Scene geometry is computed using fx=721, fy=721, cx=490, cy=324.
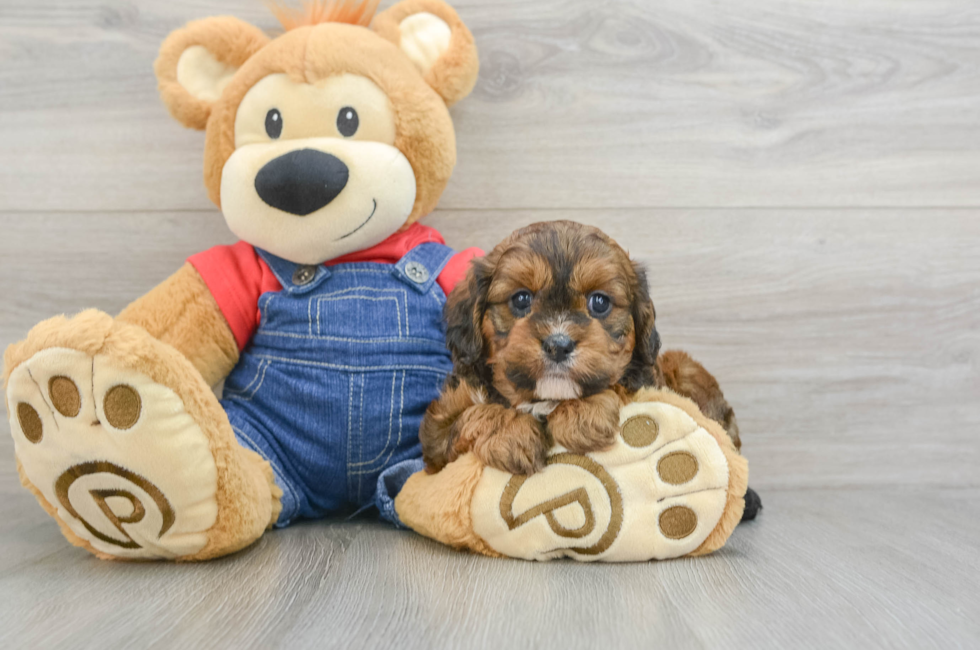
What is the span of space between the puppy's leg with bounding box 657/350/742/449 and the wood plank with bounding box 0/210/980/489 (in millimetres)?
362

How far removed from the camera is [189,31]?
1.63 m

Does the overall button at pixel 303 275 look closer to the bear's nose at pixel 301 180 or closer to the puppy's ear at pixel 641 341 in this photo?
the bear's nose at pixel 301 180

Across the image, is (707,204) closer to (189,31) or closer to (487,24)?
(487,24)

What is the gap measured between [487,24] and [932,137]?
125 cm

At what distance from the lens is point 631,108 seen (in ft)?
6.33

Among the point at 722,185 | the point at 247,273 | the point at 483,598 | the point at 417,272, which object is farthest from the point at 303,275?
the point at 722,185

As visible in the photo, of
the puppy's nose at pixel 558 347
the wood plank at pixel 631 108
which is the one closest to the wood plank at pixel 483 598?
the puppy's nose at pixel 558 347

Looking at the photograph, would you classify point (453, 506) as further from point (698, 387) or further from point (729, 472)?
point (698, 387)

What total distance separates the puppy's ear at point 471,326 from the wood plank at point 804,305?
612 mm

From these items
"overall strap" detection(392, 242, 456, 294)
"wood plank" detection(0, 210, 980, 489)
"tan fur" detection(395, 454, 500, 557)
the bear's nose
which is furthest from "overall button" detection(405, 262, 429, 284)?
"tan fur" detection(395, 454, 500, 557)

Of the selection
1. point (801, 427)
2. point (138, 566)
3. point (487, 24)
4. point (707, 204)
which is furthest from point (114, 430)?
point (801, 427)

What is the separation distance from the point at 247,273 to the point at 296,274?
0.13m

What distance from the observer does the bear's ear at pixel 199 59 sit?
1627mm

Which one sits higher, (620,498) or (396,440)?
(620,498)
